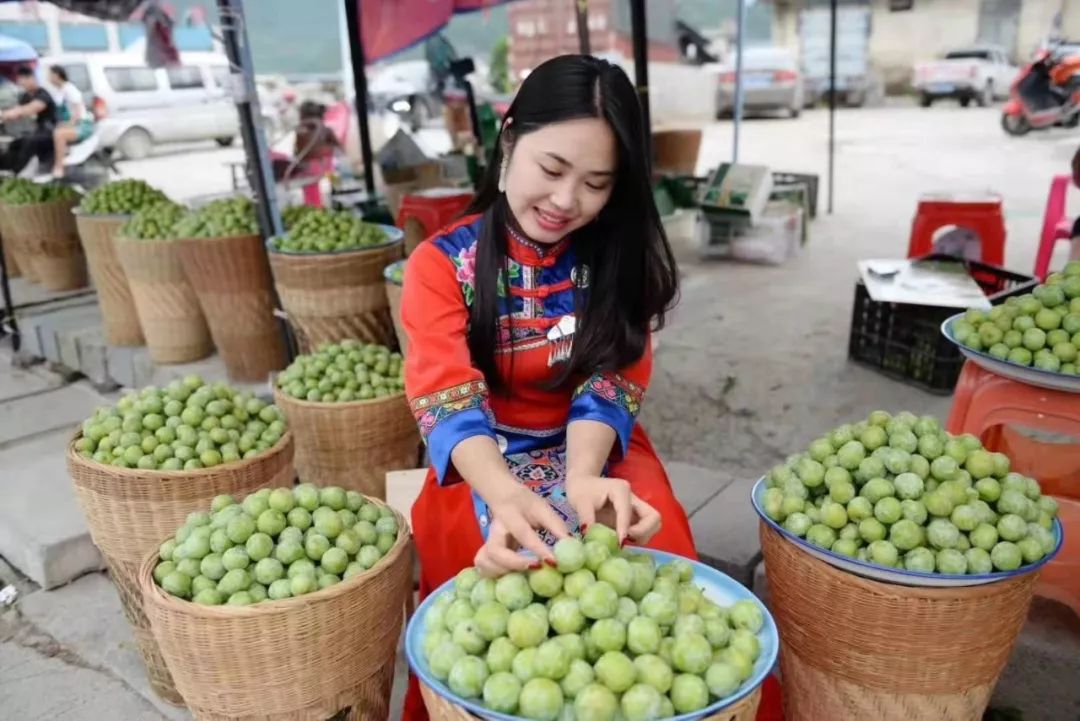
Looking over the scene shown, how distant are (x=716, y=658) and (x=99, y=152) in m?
12.6

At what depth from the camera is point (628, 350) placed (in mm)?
1953

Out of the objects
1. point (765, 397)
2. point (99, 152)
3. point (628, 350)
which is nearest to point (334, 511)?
point (628, 350)

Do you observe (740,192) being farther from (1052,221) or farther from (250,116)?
(250,116)

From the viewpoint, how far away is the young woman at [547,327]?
1632mm

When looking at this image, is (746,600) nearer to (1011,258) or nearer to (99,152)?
(1011,258)

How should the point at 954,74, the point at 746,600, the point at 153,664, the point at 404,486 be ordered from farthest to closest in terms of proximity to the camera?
the point at 954,74 < the point at 404,486 < the point at 153,664 < the point at 746,600

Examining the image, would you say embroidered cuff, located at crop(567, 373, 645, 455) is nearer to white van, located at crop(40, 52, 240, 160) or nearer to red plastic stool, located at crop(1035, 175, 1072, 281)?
red plastic stool, located at crop(1035, 175, 1072, 281)

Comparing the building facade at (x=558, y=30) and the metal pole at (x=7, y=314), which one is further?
the building facade at (x=558, y=30)

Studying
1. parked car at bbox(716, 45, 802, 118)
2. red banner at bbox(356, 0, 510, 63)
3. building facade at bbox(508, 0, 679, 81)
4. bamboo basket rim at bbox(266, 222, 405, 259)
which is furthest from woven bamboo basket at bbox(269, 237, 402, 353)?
parked car at bbox(716, 45, 802, 118)

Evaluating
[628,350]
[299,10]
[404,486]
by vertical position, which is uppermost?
[299,10]

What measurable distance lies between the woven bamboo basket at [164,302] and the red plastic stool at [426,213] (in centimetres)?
133

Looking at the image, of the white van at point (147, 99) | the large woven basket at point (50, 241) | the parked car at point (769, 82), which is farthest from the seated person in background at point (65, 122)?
the parked car at point (769, 82)

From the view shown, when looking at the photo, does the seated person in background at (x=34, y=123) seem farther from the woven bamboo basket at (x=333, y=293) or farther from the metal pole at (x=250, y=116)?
the woven bamboo basket at (x=333, y=293)

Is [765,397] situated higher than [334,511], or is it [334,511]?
[334,511]
